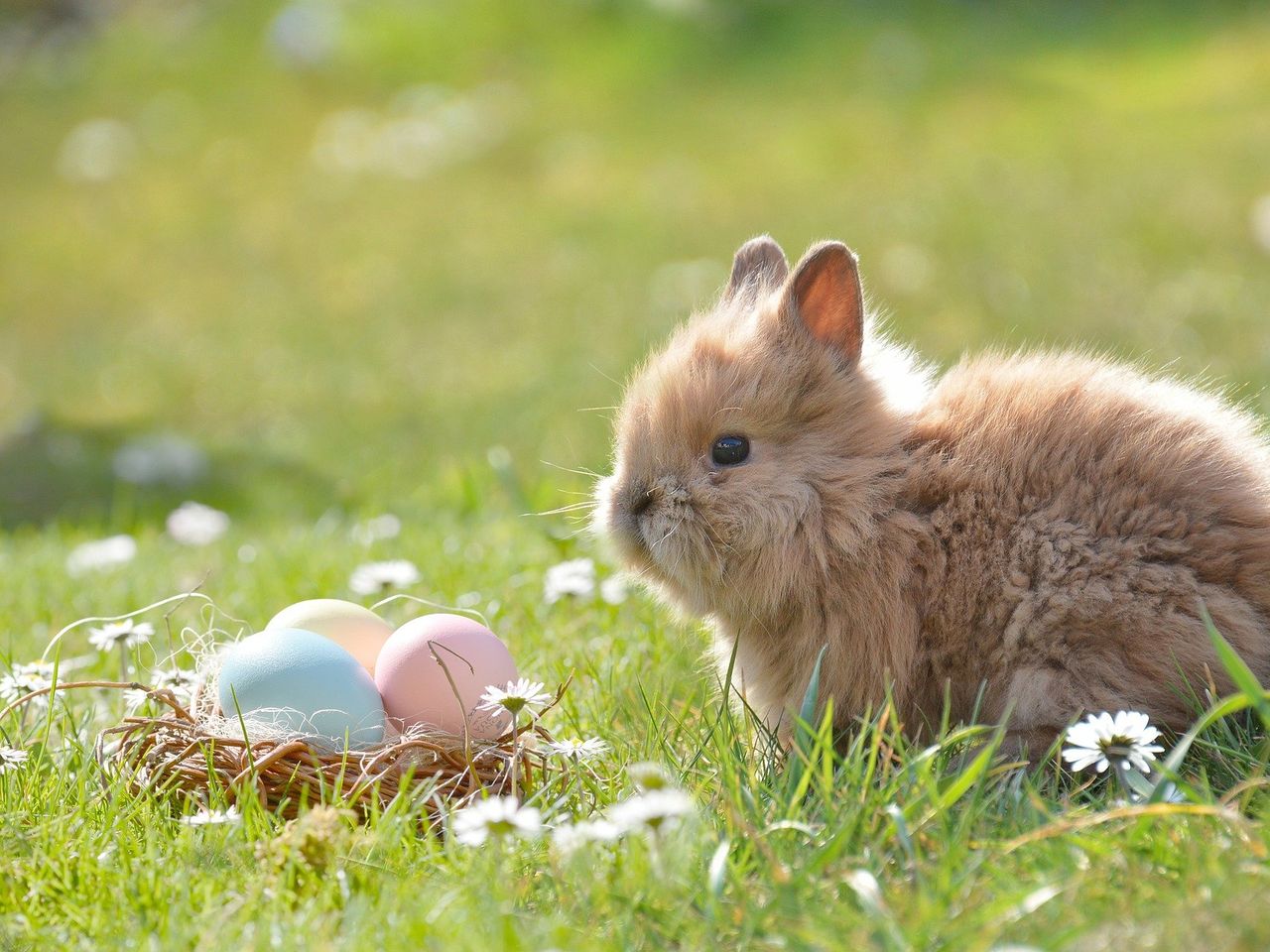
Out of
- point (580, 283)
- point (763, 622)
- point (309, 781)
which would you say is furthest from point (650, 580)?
point (580, 283)

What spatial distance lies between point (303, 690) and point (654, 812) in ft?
2.98

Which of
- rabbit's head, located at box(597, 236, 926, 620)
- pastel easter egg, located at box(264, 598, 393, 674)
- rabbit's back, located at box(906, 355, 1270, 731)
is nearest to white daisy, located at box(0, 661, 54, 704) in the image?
pastel easter egg, located at box(264, 598, 393, 674)

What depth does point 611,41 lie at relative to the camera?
1326cm

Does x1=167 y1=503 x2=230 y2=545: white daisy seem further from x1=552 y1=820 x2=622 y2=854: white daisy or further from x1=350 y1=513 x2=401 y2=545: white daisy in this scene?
x1=552 y1=820 x2=622 y2=854: white daisy

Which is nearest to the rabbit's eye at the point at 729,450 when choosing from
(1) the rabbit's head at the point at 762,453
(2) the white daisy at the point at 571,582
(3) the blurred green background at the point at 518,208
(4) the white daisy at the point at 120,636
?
(1) the rabbit's head at the point at 762,453

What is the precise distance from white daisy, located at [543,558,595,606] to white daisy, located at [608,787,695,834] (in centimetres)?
139

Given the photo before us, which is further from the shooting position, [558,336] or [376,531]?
[558,336]

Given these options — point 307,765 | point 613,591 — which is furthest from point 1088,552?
point 307,765

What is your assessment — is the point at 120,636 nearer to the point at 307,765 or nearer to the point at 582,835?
the point at 307,765

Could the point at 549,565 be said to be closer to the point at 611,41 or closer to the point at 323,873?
the point at 323,873

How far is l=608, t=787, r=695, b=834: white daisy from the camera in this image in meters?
1.87

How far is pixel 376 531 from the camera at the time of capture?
444 cm

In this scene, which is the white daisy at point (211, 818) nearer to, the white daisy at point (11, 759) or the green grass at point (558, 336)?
the green grass at point (558, 336)

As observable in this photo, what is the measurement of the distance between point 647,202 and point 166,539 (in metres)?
6.08
